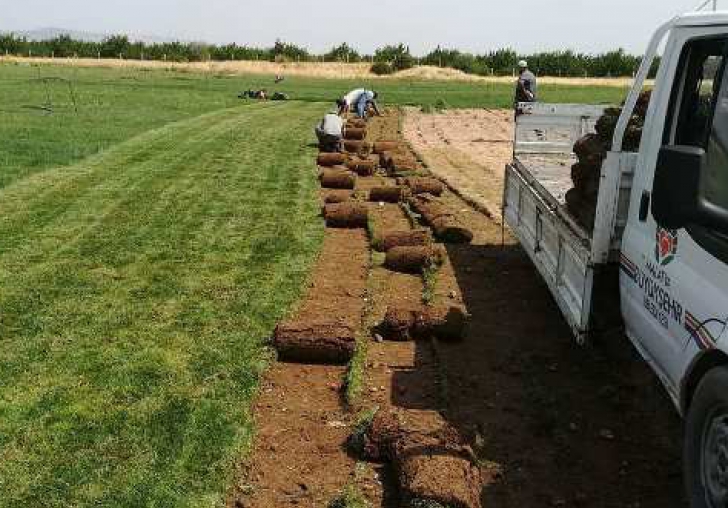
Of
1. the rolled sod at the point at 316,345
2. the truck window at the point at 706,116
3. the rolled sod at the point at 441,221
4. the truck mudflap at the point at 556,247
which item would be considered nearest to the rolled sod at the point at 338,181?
the rolled sod at the point at 441,221

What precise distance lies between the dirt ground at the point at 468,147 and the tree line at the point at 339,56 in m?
40.6

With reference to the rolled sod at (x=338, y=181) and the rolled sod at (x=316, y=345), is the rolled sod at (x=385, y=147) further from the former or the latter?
the rolled sod at (x=316, y=345)

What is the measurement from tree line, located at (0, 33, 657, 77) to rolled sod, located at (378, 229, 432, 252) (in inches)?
2415

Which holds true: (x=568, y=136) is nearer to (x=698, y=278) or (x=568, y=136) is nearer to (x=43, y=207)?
(x=698, y=278)

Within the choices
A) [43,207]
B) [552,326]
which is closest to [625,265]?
[552,326]

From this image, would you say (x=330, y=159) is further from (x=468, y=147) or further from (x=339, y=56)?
(x=339, y=56)

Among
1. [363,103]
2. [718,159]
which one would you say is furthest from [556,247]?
[363,103]

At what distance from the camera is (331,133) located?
688 inches

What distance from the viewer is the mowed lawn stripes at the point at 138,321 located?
4637 millimetres

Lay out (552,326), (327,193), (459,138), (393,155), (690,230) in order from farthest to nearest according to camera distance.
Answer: (459,138) → (393,155) → (327,193) → (552,326) → (690,230)

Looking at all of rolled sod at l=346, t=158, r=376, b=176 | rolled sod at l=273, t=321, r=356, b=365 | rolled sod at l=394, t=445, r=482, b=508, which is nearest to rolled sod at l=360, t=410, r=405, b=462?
rolled sod at l=394, t=445, r=482, b=508

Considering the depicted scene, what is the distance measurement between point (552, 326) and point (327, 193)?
21.7 feet

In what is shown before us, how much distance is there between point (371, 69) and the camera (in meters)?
A: 69.8

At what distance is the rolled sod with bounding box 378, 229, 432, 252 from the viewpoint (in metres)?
9.19
